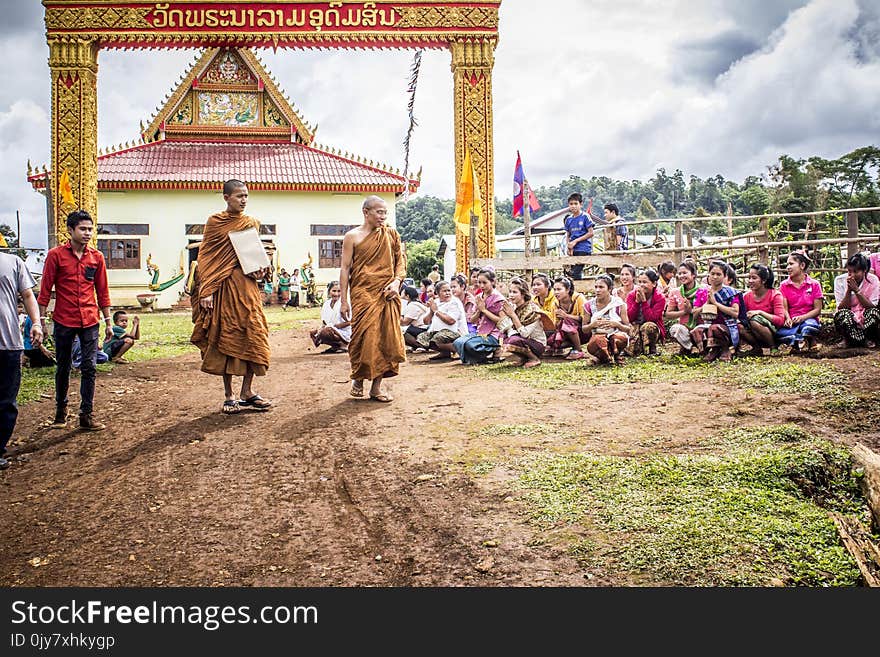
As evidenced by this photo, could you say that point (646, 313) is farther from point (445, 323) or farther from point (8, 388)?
point (8, 388)

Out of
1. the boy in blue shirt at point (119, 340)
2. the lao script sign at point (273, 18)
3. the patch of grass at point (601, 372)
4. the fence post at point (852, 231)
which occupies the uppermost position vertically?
the lao script sign at point (273, 18)

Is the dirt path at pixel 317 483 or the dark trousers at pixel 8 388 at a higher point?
the dark trousers at pixel 8 388

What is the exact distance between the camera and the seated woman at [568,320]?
27.9 ft

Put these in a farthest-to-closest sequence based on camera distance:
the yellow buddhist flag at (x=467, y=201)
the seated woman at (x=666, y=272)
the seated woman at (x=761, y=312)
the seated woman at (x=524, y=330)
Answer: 1. the yellow buddhist flag at (x=467, y=201)
2. the seated woman at (x=666, y=272)
3. the seated woman at (x=524, y=330)
4. the seated woman at (x=761, y=312)

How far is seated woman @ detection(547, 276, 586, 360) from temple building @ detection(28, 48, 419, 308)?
14484 millimetres

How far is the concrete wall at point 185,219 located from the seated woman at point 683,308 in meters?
15.4

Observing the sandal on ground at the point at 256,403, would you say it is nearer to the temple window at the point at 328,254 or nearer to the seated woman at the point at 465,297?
the seated woman at the point at 465,297

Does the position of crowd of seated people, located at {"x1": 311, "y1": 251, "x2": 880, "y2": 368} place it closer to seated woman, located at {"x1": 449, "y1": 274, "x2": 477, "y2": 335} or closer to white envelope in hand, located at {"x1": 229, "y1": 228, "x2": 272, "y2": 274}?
seated woman, located at {"x1": 449, "y1": 274, "x2": 477, "y2": 335}

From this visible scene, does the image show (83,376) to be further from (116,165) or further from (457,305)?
(116,165)

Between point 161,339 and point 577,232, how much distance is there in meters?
7.18

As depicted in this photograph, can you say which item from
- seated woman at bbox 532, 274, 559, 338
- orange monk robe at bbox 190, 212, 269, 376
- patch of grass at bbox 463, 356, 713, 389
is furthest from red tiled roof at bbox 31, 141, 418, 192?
orange monk robe at bbox 190, 212, 269, 376

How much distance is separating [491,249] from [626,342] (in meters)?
6.41

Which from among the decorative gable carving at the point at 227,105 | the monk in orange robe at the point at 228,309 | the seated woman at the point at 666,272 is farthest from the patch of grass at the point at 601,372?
the decorative gable carving at the point at 227,105

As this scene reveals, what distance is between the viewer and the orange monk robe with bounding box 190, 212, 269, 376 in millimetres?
6113
